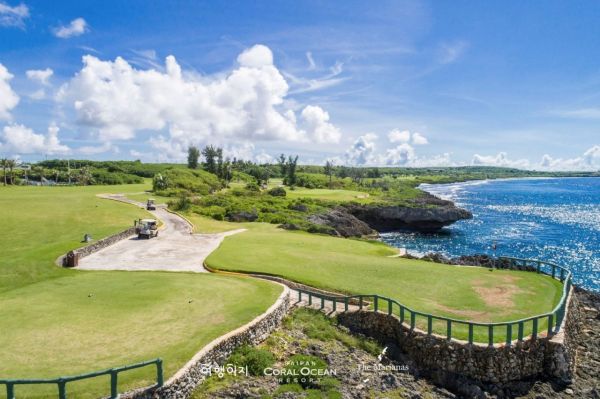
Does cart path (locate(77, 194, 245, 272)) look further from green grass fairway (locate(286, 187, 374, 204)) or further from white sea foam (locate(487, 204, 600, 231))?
white sea foam (locate(487, 204, 600, 231))

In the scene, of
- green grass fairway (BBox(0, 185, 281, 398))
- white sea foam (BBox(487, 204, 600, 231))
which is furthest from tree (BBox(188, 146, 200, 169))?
green grass fairway (BBox(0, 185, 281, 398))

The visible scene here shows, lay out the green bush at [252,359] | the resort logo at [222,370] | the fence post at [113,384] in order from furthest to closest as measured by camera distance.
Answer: the green bush at [252,359] → the resort logo at [222,370] → the fence post at [113,384]

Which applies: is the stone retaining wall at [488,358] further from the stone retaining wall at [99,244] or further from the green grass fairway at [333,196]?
the green grass fairway at [333,196]

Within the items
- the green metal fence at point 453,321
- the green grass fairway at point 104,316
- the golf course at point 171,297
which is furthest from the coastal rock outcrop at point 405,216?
the green grass fairway at point 104,316

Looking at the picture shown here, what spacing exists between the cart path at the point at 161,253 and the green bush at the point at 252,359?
12.6 metres

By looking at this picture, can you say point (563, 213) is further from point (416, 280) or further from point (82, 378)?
point (82, 378)

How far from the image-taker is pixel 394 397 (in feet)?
51.5

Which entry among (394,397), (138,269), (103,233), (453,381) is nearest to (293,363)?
(394,397)

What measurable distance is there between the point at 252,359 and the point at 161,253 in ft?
64.6

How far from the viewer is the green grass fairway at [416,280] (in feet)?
71.1

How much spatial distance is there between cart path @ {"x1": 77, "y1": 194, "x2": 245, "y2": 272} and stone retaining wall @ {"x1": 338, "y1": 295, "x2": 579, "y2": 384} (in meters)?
15.7

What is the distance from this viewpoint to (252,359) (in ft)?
52.7

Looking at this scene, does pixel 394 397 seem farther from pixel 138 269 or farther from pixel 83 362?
pixel 138 269

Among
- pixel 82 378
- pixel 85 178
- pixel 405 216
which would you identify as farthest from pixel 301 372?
pixel 85 178
